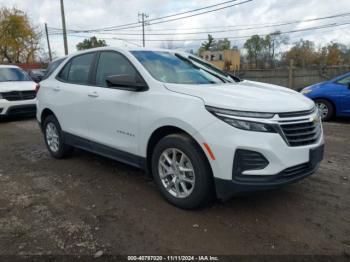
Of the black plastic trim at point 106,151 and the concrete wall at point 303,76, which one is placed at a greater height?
the concrete wall at point 303,76

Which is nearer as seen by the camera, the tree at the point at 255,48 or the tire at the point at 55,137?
the tire at the point at 55,137

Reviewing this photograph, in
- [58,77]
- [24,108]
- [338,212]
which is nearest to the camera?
[338,212]

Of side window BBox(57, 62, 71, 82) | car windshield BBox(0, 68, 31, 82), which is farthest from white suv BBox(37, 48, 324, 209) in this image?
car windshield BBox(0, 68, 31, 82)

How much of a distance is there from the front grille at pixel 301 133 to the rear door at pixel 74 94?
8.59 ft

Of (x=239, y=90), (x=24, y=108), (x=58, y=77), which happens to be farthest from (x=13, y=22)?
(x=239, y=90)

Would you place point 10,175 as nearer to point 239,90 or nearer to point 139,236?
point 139,236

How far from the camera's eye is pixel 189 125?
2.97 meters

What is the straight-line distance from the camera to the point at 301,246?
8.73 ft

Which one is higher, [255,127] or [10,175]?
[255,127]

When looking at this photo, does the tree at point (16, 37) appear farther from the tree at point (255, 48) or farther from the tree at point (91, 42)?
the tree at point (255, 48)

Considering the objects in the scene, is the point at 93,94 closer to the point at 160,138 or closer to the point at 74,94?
the point at 74,94

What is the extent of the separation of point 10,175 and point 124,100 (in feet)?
7.38

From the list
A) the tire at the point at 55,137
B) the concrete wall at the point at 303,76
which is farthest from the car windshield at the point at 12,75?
the concrete wall at the point at 303,76

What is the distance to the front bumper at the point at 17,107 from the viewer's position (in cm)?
884
